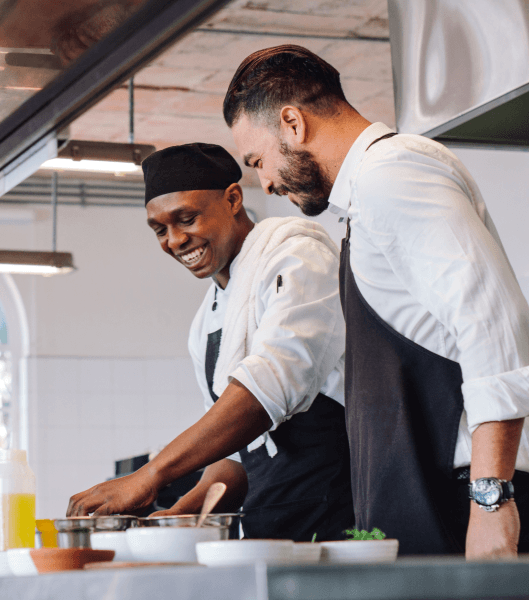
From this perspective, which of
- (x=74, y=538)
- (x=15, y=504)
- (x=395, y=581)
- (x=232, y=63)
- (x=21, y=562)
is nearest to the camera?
(x=395, y=581)

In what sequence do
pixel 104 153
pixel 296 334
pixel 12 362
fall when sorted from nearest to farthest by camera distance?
1. pixel 296 334
2. pixel 104 153
3. pixel 12 362

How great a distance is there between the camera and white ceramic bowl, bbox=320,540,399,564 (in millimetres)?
779

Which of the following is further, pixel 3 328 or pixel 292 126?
pixel 3 328

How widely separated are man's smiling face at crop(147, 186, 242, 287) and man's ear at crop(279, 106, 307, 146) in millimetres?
589

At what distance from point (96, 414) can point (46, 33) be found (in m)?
5.27

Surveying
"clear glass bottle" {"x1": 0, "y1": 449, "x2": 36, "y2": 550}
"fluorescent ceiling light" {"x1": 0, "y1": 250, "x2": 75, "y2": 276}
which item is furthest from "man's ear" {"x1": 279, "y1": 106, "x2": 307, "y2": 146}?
"fluorescent ceiling light" {"x1": 0, "y1": 250, "x2": 75, "y2": 276}

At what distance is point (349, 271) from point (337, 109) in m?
0.34

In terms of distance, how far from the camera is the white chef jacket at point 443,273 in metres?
1.10

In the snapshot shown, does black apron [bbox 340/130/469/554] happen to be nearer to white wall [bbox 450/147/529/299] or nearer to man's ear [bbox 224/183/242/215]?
man's ear [bbox 224/183/242/215]

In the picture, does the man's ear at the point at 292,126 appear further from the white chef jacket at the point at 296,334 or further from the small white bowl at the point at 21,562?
the small white bowl at the point at 21,562

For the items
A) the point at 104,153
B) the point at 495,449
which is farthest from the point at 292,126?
the point at 104,153

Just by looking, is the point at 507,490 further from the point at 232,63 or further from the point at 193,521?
the point at 232,63

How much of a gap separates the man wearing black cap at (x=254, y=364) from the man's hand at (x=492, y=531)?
698mm

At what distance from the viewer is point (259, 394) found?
171 cm
